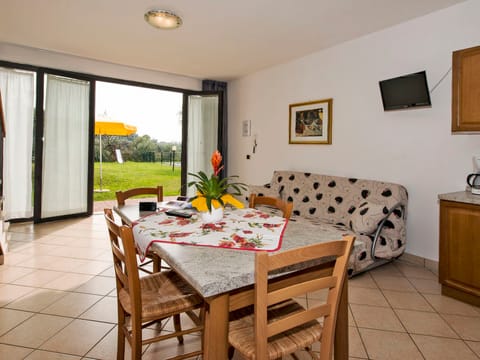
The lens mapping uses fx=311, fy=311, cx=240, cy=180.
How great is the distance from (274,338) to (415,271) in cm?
254

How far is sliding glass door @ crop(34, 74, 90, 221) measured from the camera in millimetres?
4645

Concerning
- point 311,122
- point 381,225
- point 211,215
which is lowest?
point 381,225

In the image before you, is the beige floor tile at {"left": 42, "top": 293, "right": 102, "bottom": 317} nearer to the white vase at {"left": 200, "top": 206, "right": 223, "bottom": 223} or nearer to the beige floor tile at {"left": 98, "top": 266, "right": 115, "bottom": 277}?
the beige floor tile at {"left": 98, "top": 266, "right": 115, "bottom": 277}

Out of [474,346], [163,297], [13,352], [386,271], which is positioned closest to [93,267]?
[13,352]

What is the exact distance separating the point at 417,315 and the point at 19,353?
2.59 meters

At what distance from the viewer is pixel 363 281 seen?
113 inches

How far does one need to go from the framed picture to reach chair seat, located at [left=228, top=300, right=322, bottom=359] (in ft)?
10.6

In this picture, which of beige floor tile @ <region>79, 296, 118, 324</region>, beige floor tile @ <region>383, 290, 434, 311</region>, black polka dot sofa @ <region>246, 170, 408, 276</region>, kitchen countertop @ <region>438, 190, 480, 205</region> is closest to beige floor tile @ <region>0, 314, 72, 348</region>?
beige floor tile @ <region>79, 296, 118, 324</region>

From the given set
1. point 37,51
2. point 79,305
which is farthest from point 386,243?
point 37,51

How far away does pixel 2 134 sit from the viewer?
3.38 m

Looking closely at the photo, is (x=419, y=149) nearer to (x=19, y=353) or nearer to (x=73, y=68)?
(x=19, y=353)

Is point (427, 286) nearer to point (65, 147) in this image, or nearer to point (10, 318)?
point (10, 318)

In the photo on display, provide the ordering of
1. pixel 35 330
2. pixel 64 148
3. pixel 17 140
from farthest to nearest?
pixel 64 148
pixel 17 140
pixel 35 330

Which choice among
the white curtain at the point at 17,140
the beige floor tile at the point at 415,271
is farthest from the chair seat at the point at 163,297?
the white curtain at the point at 17,140
